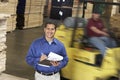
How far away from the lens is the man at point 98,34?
17.8ft

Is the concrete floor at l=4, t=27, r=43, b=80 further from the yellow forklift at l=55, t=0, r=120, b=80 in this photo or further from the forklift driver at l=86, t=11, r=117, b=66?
the forklift driver at l=86, t=11, r=117, b=66

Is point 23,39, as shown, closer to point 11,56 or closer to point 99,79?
point 11,56

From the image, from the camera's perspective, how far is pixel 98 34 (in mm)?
5488

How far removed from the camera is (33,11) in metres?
14.4

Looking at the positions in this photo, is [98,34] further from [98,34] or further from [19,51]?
[19,51]

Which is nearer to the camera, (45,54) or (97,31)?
(45,54)

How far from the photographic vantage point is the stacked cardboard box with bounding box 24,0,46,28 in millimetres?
13930

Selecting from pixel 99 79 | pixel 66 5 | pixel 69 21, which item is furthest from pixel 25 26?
pixel 99 79

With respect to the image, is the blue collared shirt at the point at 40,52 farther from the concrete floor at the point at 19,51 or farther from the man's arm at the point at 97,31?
the concrete floor at the point at 19,51

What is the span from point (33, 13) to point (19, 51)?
5298 mm

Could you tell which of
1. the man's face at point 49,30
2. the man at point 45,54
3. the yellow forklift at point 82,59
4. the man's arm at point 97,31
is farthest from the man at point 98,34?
the man's face at point 49,30

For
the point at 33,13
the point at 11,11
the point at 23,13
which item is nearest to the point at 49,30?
the point at 11,11

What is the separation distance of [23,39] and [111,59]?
6.57m

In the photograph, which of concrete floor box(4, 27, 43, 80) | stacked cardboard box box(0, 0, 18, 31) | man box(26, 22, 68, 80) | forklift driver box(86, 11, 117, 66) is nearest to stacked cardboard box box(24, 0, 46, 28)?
concrete floor box(4, 27, 43, 80)
